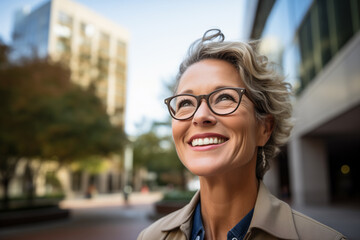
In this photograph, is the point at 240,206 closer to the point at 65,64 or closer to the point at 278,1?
the point at 65,64

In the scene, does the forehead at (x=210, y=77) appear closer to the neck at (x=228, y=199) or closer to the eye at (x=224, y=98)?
the eye at (x=224, y=98)

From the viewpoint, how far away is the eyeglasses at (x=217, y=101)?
1.50 metres

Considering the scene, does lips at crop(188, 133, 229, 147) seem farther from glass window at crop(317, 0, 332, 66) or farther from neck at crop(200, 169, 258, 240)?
glass window at crop(317, 0, 332, 66)

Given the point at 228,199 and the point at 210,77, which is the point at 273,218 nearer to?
the point at 228,199

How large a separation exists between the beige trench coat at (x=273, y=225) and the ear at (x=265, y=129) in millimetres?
251

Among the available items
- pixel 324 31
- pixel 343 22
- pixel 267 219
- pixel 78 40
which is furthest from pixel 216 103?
pixel 78 40

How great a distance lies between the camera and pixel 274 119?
1.73 m

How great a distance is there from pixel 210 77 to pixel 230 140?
14.9 inches

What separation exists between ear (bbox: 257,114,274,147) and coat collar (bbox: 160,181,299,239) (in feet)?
A: 0.82

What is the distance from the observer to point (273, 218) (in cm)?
142

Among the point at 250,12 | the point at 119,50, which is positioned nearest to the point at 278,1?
the point at 250,12

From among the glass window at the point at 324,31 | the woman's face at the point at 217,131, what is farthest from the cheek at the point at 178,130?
the glass window at the point at 324,31

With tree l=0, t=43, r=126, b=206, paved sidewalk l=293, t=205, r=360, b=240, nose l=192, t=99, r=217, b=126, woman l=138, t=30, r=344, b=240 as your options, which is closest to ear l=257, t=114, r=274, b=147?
woman l=138, t=30, r=344, b=240

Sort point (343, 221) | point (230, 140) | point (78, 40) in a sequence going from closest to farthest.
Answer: point (230, 140), point (343, 221), point (78, 40)
